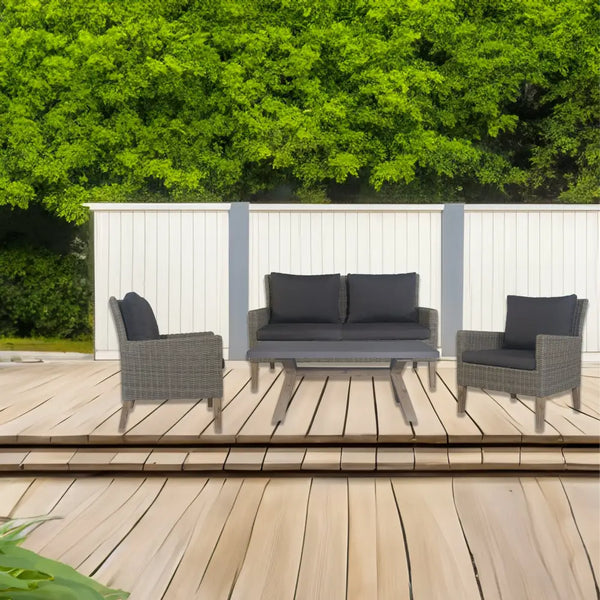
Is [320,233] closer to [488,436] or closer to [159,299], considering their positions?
[159,299]

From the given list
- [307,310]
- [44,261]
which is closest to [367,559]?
[307,310]

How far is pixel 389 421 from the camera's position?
443cm

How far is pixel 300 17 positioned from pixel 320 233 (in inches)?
264

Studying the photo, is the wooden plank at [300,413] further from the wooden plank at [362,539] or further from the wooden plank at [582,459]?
the wooden plank at [582,459]

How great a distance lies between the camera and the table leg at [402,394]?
4.30 meters

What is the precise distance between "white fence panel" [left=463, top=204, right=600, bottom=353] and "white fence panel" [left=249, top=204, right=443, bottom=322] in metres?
0.43

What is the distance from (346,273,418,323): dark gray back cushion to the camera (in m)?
6.52

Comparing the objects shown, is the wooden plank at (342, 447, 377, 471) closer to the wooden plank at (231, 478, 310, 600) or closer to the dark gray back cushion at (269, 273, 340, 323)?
the wooden plank at (231, 478, 310, 600)

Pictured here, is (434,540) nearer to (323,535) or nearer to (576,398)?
(323,535)

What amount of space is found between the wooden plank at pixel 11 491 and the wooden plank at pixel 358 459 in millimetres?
1652

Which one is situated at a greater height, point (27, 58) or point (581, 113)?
point (27, 58)

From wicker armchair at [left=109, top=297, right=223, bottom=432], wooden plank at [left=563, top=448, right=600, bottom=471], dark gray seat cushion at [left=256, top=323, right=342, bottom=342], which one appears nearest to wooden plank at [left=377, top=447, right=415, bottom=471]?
wooden plank at [left=563, top=448, right=600, bottom=471]

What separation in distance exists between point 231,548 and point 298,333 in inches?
133

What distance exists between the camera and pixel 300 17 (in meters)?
12.7
